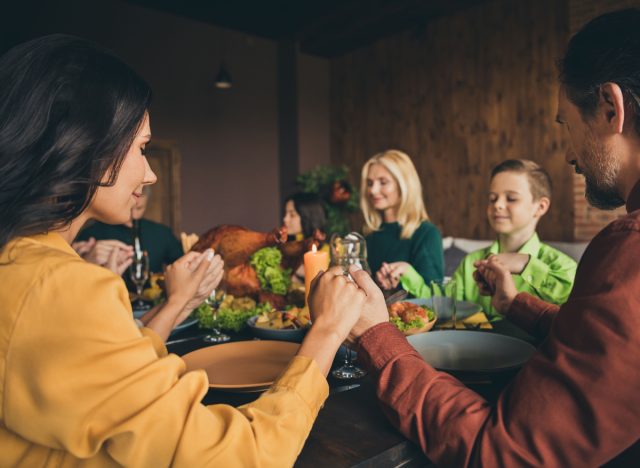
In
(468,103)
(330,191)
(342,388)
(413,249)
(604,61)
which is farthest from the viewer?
(330,191)

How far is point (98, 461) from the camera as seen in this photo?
25.9 inches

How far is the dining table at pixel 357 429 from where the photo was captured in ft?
2.54

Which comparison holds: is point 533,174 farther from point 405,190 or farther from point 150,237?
point 150,237

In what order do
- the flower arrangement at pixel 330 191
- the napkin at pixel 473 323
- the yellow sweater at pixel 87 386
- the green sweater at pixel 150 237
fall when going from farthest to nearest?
the flower arrangement at pixel 330 191
the green sweater at pixel 150 237
the napkin at pixel 473 323
the yellow sweater at pixel 87 386

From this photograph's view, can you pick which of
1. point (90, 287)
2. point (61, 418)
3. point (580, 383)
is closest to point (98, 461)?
point (61, 418)

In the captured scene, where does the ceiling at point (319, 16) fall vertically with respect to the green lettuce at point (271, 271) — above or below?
above

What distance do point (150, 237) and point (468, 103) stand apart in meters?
3.93

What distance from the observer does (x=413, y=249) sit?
285 cm

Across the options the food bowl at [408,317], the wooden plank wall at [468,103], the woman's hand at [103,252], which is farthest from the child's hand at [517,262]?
the wooden plank wall at [468,103]

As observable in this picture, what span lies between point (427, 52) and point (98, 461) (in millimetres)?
6183

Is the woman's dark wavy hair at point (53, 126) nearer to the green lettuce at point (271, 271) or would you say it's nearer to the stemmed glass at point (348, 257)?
the stemmed glass at point (348, 257)

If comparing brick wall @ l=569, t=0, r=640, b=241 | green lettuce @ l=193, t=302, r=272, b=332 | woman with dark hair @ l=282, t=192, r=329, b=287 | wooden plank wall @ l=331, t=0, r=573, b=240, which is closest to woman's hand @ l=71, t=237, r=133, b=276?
green lettuce @ l=193, t=302, r=272, b=332

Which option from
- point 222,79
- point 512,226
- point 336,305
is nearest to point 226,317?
point 336,305

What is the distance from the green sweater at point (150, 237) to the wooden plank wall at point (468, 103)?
348 cm
